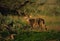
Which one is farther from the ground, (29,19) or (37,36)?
(29,19)

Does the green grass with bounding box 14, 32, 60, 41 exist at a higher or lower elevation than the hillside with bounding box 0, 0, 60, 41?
lower

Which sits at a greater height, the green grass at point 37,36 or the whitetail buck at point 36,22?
the whitetail buck at point 36,22

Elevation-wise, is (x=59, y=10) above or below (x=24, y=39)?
above

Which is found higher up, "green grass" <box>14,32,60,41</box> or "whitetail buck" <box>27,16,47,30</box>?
"whitetail buck" <box>27,16,47,30</box>

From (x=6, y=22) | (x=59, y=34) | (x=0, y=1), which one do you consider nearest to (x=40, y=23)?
(x=59, y=34)

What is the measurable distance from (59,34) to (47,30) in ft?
0.54

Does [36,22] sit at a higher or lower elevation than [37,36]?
higher

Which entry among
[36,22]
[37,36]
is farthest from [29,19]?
[37,36]

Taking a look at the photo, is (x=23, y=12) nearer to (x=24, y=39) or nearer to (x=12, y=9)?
(x=12, y=9)


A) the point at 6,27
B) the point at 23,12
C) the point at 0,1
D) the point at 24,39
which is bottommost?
the point at 24,39

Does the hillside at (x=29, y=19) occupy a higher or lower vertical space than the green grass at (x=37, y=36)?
higher

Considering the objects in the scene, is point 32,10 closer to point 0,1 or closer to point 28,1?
point 28,1

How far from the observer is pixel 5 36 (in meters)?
2.44

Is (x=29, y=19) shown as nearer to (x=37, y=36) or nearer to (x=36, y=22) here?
(x=36, y=22)
